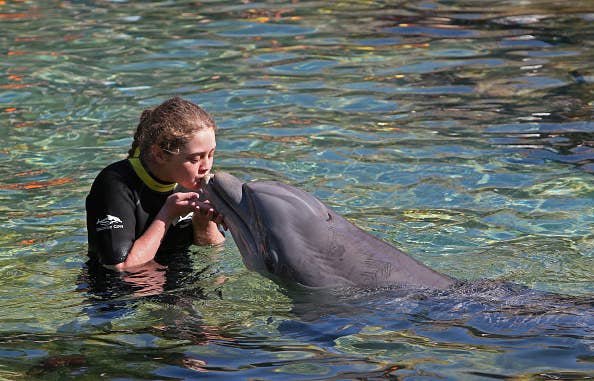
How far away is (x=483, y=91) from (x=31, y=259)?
519 cm

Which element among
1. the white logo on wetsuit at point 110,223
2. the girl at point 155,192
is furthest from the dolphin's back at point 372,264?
the white logo on wetsuit at point 110,223

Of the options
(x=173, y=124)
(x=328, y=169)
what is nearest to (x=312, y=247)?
(x=173, y=124)

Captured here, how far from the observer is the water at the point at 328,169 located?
4.99 meters

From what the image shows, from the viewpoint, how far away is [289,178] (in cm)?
809

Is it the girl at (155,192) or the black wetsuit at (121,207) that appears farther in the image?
the black wetsuit at (121,207)

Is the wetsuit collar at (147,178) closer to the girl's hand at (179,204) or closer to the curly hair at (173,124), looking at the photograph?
the curly hair at (173,124)

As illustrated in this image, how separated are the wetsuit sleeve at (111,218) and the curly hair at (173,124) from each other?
288 mm

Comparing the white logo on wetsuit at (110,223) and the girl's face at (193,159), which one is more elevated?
the girl's face at (193,159)

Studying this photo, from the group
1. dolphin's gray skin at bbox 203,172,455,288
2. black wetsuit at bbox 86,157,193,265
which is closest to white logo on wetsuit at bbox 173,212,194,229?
black wetsuit at bbox 86,157,193,265

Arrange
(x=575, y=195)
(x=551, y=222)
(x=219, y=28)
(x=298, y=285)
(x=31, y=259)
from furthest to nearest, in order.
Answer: (x=219, y=28)
(x=575, y=195)
(x=551, y=222)
(x=31, y=259)
(x=298, y=285)

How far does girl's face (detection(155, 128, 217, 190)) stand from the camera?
5.69 metres

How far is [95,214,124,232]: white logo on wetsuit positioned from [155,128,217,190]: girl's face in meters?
0.39

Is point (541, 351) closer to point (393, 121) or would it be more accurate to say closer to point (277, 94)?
point (393, 121)

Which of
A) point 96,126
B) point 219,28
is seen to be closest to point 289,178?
point 96,126
